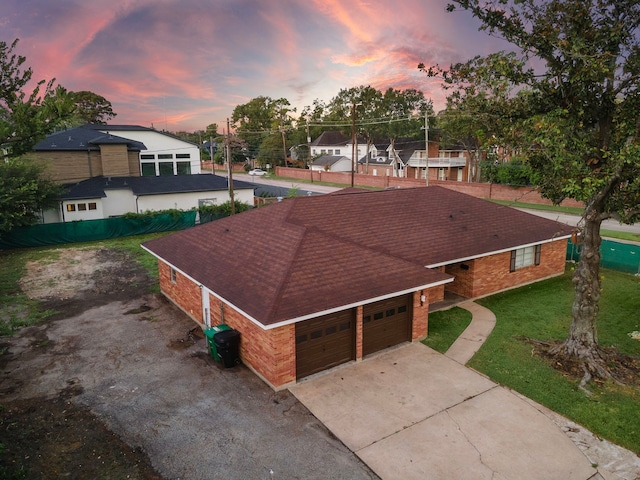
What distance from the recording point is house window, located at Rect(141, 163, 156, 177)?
4072 centimetres

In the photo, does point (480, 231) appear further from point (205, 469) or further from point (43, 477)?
point (43, 477)

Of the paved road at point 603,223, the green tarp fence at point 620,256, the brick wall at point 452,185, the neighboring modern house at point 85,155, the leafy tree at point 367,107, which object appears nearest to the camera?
the green tarp fence at point 620,256

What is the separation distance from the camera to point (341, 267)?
13023 millimetres

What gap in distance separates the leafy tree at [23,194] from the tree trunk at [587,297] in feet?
88.1

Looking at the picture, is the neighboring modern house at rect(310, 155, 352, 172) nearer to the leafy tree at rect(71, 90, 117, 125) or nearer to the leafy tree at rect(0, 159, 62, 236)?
the leafy tree at rect(71, 90, 117, 125)

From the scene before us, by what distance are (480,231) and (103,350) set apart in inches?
596

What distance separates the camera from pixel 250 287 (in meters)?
12.3

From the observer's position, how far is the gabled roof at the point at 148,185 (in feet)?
103

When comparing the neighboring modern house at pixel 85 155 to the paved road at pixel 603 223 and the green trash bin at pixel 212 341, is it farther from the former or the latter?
the paved road at pixel 603 223

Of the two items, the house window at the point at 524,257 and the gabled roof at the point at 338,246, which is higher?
the gabled roof at the point at 338,246

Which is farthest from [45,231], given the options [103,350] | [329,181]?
[329,181]

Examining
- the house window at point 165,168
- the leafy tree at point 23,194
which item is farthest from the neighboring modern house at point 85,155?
the leafy tree at point 23,194

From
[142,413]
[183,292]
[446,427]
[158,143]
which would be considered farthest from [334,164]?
[446,427]

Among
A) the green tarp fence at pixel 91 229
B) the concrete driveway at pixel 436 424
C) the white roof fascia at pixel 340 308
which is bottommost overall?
the concrete driveway at pixel 436 424
